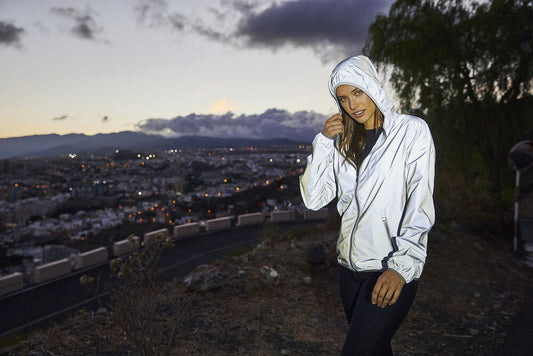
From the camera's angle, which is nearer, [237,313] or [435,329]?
[435,329]

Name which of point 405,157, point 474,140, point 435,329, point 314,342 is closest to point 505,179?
point 474,140

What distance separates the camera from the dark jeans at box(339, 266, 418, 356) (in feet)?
4.71

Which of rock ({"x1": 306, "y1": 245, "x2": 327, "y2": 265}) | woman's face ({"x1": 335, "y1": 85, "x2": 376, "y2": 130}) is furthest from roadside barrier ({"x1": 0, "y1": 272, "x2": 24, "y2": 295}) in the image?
woman's face ({"x1": 335, "y1": 85, "x2": 376, "y2": 130})

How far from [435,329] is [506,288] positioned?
8.07 feet

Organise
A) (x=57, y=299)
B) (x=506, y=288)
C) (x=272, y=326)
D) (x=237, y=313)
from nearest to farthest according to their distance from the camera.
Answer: (x=272, y=326) → (x=237, y=313) → (x=506, y=288) → (x=57, y=299)

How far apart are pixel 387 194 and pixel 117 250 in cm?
1395

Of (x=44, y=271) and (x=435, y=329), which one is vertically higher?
(x=435, y=329)

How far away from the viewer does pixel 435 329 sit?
4.18 m

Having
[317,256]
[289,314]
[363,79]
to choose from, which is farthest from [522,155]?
[363,79]

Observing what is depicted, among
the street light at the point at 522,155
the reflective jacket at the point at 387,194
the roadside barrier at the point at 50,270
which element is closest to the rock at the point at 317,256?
the reflective jacket at the point at 387,194

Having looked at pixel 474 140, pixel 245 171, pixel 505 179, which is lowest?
pixel 245 171

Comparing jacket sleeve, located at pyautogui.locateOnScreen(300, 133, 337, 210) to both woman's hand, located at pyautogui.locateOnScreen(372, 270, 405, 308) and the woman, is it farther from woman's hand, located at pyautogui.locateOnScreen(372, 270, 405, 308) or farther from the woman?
woman's hand, located at pyautogui.locateOnScreen(372, 270, 405, 308)

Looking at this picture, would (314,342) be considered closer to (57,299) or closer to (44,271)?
(57,299)

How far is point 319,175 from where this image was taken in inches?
69.7
